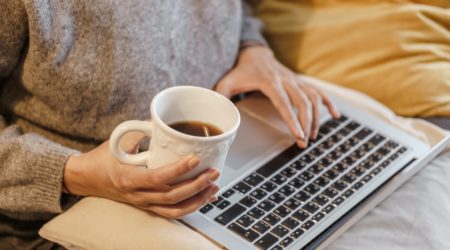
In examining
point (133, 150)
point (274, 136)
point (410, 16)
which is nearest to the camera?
point (133, 150)

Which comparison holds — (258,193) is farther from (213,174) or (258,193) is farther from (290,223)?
(213,174)

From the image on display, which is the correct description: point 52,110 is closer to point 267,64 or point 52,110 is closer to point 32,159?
point 32,159

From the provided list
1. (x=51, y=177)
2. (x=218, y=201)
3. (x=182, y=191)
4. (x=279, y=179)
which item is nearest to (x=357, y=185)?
(x=279, y=179)

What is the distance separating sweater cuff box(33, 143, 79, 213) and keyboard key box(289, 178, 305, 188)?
1.06 feet

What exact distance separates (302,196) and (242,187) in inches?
3.5

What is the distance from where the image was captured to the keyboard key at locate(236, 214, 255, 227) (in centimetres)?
83

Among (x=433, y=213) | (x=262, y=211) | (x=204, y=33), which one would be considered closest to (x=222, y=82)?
(x=204, y=33)

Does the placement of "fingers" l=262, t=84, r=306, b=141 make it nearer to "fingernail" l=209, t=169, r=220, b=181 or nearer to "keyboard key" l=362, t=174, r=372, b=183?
"keyboard key" l=362, t=174, r=372, b=183

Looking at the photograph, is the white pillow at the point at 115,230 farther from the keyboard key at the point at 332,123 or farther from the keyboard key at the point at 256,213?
the keyboard key at the point at 332,123

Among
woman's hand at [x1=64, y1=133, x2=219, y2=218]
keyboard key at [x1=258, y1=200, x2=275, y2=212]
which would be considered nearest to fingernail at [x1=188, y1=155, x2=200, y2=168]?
woman's hand at [x1=64, y1=133, x2=219, y2=218]

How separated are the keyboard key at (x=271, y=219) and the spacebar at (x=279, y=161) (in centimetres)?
9

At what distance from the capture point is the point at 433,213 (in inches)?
35.6

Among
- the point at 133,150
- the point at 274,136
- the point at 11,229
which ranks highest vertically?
the point at 133,150

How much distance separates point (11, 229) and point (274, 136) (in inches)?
17.6
